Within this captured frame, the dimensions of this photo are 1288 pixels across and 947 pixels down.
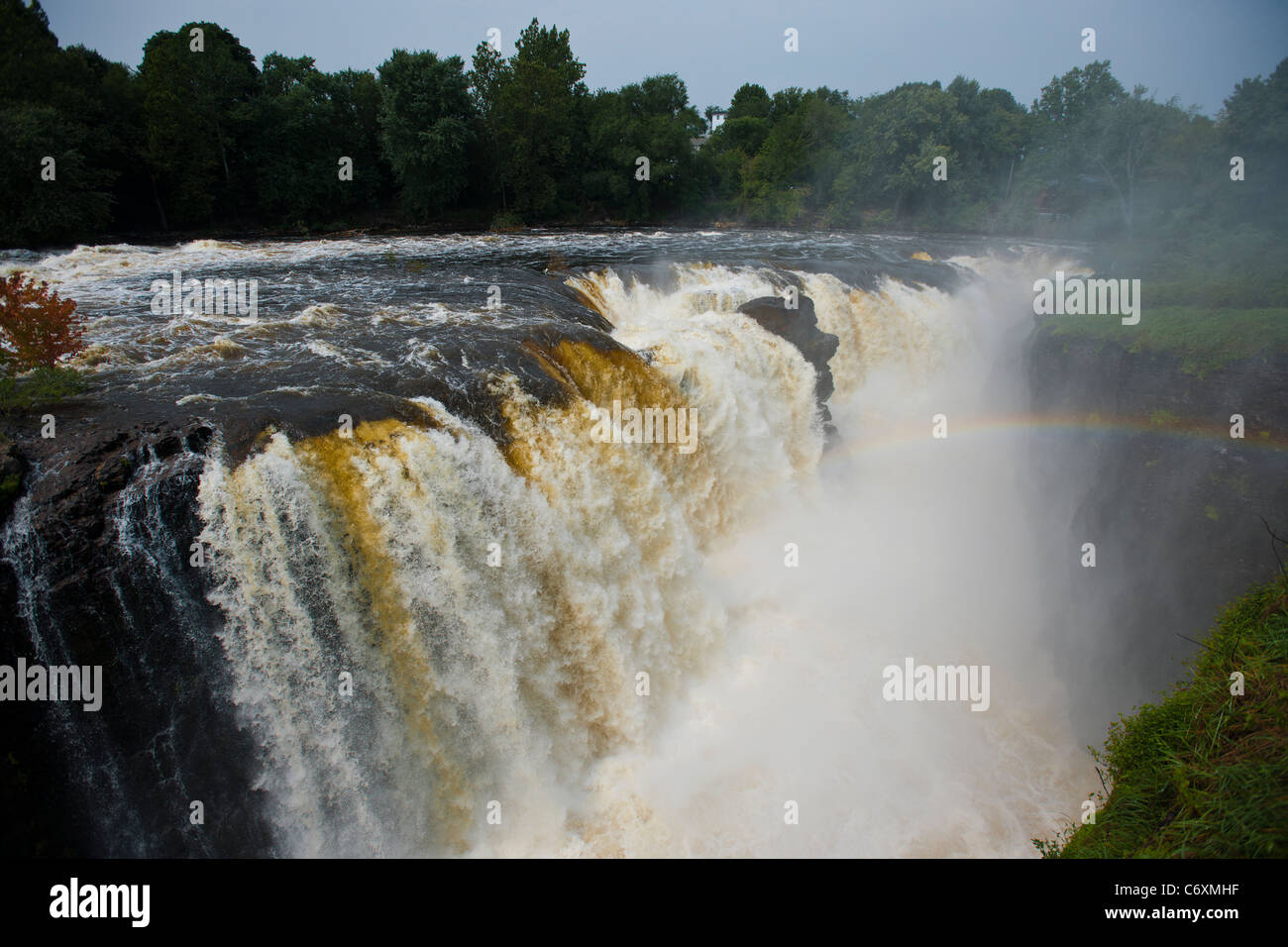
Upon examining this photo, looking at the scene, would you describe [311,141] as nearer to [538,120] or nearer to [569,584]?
[538,120]

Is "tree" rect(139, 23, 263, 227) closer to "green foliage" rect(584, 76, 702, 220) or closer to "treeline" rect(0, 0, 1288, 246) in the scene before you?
"treeline" rect(0, 0, 1288, 246)

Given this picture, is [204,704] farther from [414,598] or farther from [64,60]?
[64,60]

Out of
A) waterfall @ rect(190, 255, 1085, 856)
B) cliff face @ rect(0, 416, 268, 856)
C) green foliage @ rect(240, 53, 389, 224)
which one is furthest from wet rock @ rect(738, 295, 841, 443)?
green foliage @ rect(240, 53, 389, 224)

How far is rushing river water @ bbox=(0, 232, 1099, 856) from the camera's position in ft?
20.4

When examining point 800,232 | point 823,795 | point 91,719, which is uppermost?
point 800,232

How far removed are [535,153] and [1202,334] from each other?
1219 inches

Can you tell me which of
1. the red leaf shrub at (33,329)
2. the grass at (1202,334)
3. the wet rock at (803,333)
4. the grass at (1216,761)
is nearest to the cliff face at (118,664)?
the red leaf shrub at (33,329)

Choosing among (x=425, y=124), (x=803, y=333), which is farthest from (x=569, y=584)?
(x=425, y=124)

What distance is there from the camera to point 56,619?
527cm

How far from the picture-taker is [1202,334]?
9.24 metres

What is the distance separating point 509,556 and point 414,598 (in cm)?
116

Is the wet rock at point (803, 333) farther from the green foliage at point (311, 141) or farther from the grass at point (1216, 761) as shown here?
the green foliage at point (311, 141)

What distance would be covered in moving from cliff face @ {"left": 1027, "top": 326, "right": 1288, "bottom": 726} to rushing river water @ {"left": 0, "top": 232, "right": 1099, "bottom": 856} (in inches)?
54.0

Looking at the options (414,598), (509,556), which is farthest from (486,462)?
(414,598)
